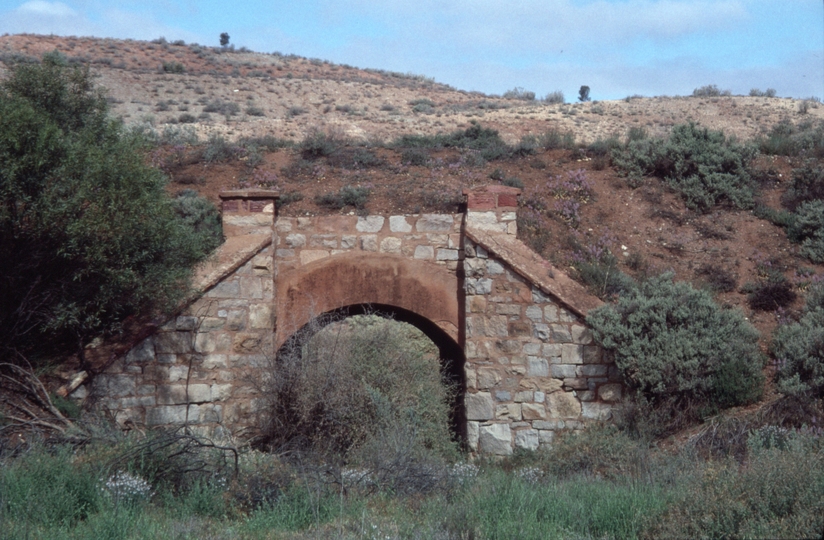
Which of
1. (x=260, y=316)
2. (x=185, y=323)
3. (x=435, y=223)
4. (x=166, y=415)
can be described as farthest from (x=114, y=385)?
(x=435, y=223)

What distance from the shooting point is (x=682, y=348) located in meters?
8.91

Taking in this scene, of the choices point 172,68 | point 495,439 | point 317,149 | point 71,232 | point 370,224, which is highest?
point 172,68

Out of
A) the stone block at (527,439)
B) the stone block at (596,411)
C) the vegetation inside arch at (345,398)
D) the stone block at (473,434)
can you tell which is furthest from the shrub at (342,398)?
the stone block at (596,411)

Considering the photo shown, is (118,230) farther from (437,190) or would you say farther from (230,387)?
(437,190)

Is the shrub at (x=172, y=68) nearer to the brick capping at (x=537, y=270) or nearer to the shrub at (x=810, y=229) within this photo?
the brick capping at (x=537, y=270)

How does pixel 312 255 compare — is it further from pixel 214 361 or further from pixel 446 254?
pixel 214 361

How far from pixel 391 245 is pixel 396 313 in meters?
1.03

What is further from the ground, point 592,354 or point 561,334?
point 561,334

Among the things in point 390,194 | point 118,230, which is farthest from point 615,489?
point 390,194

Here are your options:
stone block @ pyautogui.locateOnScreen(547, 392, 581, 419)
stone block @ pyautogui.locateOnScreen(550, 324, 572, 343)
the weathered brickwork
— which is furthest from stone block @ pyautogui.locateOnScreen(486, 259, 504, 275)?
stone block @ pyautogui.locateOnScreen(547, 392, 581, 419)

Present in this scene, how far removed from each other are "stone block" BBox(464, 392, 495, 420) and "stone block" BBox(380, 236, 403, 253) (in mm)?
2279

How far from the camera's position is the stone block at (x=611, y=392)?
371 inches

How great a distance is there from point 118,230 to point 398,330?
4.03 metres

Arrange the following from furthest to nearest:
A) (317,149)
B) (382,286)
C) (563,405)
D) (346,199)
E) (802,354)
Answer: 1. (317,149)
2. (346,199)
3. (382,286)
4. (563,405)
5. (802,354)
